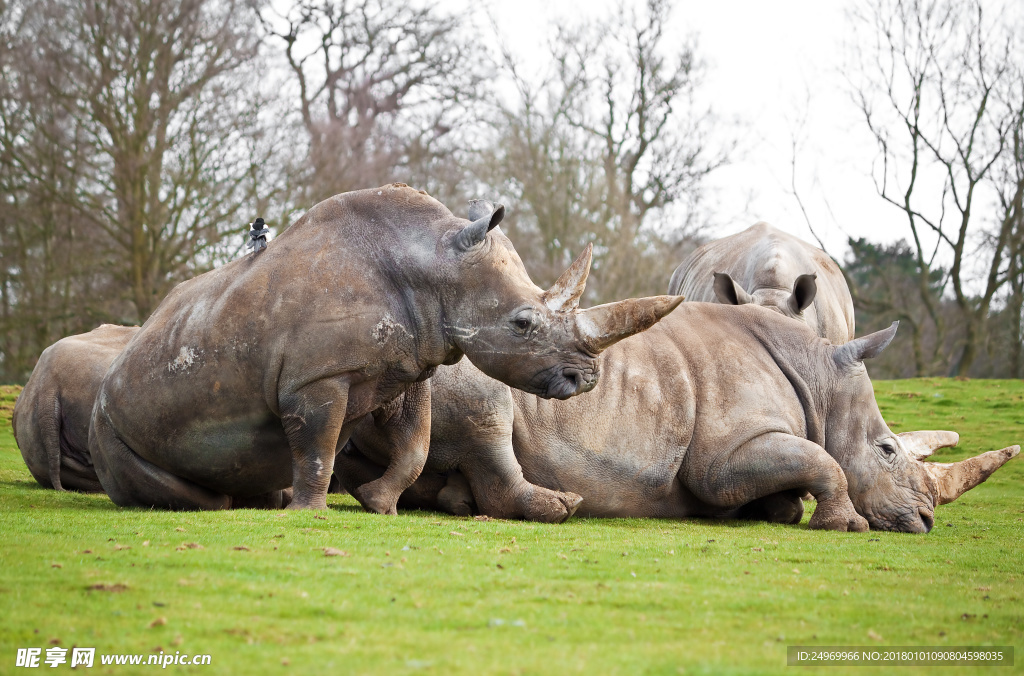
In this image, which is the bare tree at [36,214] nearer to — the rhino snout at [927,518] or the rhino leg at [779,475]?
→ the rhino leg at [779,475]

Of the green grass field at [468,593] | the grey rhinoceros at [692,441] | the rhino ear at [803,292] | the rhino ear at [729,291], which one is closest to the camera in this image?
the green grass field at [468,593]

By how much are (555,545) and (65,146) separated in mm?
19918

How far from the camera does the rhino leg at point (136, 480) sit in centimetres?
808

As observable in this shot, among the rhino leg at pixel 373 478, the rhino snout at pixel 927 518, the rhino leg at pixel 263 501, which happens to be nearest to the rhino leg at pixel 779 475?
the rhino snout at pixel 927 518

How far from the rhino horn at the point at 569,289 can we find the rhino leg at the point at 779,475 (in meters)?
2.47

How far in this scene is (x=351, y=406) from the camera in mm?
7723

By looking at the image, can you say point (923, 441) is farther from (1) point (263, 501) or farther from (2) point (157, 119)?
(2) point (157, 119)

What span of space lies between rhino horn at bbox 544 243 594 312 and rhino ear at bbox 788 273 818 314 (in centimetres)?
515

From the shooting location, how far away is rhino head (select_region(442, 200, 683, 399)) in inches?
296

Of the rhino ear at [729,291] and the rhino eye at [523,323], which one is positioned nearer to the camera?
the rhino eye at [523,323]

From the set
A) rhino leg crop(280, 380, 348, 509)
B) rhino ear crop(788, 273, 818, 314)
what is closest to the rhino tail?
rhino leg crop(280, 380, 348, 509)

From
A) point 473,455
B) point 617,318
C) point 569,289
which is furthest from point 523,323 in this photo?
point 473,455

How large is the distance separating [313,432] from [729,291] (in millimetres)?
6627

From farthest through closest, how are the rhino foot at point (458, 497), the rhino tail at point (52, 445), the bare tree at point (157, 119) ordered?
1. the bare tree at point (157, 119)
2. the rhino tail at point (52, 445)
3. the rhino foot at point (458, 497)
